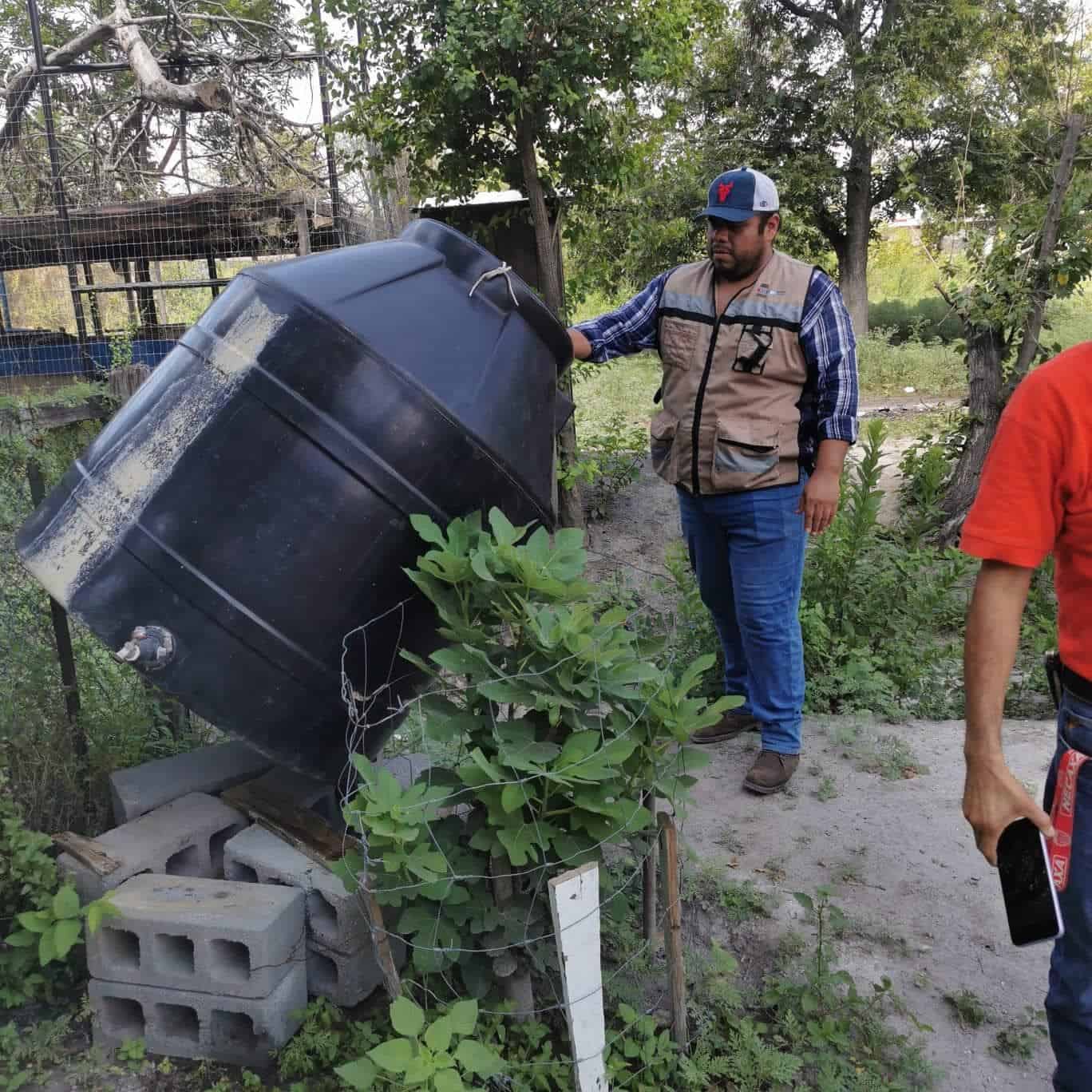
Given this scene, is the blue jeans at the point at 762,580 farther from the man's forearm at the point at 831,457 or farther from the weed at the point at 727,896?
the weed at the point at 727,896

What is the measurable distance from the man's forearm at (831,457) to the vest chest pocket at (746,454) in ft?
0.42

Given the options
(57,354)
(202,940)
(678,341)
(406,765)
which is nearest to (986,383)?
(678,341)

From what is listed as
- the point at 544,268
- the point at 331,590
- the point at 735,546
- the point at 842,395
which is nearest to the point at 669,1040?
the point at 331,590

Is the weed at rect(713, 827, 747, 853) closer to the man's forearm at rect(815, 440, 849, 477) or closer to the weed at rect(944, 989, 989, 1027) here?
the weed at rect(944, 989, 989, 1027)

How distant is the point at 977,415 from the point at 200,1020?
18.4 feet

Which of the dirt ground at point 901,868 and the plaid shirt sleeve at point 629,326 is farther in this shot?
the plaid shirt sleeve at point 629,326

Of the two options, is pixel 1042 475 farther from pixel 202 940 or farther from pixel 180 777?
pixel 180 777

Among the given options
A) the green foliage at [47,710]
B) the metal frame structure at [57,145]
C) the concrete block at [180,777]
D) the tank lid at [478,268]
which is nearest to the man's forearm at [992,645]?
the tank lid at [478,268]

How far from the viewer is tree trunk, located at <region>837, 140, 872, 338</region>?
63.0 feet

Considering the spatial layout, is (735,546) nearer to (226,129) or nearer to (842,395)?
(842,395)

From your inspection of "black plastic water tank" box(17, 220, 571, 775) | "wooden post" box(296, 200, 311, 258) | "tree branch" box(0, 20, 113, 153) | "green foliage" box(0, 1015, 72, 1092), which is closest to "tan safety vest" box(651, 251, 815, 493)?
"black plastic water tank" box(17, 220, 571, 775)

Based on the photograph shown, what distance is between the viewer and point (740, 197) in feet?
9.32

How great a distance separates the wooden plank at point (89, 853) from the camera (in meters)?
2.20

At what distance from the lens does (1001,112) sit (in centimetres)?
1675
